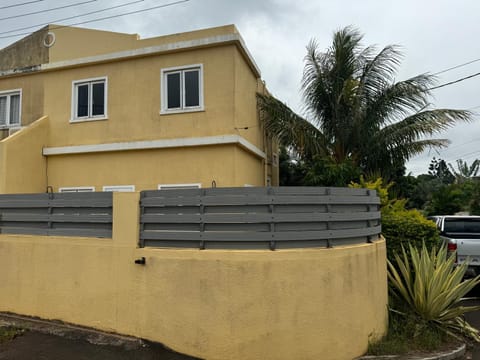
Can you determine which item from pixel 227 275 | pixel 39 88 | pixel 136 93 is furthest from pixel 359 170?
pixel 39 88

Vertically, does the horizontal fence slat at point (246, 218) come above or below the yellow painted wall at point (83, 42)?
below

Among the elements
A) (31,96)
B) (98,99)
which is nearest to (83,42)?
(98,99)

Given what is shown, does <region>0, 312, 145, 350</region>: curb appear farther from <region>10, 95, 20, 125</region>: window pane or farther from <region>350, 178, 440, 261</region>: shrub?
<region>10, 95, 20, 125</region>: window pane

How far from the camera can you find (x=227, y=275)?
179 inches

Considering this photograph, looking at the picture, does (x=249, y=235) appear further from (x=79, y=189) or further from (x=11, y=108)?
(x=11, y=108)

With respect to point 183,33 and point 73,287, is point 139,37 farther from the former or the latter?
point 73,287

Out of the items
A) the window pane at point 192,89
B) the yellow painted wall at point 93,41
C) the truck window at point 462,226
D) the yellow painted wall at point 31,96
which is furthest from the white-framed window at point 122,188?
the truck window at point 462,226

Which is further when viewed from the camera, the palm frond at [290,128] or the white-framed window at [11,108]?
the white-framed window at [11,108]

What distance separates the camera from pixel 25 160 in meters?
10.6

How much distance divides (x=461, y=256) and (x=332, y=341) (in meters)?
5.34

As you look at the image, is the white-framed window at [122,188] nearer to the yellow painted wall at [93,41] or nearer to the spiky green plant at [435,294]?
the yellow painted wall at [93,41]

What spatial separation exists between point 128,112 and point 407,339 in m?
8.63

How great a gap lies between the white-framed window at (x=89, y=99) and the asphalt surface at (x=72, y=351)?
7144mm

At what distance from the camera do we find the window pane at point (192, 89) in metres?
9.92
